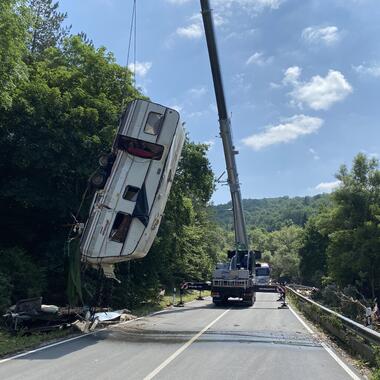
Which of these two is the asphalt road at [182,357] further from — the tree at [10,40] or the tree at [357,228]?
the tree at [357,228]

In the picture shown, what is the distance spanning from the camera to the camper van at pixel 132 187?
12.0 metres

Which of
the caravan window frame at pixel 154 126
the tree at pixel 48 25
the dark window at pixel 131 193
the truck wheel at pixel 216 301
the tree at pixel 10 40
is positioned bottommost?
the truck wheel at pixel 216 301

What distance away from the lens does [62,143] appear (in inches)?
719

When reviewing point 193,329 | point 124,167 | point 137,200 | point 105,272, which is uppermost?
point 124,167

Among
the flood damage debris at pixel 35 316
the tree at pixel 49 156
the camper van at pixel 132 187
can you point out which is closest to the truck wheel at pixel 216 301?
the tree at pixel 49 156

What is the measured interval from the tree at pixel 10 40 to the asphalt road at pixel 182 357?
314 inches

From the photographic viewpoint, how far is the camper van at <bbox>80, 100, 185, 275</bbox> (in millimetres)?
11953

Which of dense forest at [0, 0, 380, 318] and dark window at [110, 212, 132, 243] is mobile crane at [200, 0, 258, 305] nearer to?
dense forest at [0, 0, 380, 318]

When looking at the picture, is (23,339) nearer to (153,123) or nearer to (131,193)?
(131,193)

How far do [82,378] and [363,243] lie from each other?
3609 cm

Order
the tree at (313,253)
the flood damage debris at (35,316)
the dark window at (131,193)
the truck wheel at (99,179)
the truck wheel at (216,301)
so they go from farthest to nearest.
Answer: the tree at (313,253), the truck wheel at (216,301), the flood damage debris at (35,316), the truck wheel at (99,179), the dark window at (131,193)

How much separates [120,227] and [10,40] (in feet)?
21.5

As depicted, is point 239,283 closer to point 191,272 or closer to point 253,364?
point 253,364

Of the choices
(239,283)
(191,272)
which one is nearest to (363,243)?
(191,272)
